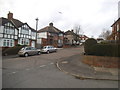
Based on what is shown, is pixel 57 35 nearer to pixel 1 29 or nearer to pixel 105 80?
pixel 1 29

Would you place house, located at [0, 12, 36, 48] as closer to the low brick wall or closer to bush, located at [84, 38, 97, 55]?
bush, located at [84, 38, 97, 55]

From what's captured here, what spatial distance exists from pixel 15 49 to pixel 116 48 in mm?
17286

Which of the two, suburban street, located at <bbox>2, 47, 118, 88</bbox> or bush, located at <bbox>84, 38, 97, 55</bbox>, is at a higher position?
bush, located at <bbox>84, 38, 97, 55</bbox>

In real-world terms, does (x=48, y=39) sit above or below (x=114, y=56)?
above

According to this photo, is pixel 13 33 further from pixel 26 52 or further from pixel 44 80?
pixel 44 80

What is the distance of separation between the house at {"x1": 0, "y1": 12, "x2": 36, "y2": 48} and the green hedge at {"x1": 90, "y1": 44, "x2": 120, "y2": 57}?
2030cm

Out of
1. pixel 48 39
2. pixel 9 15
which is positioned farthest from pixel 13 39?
pixel 48 39

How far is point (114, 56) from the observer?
458 inches

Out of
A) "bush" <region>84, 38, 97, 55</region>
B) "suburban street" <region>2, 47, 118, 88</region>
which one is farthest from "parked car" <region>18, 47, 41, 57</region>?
"bush" <region>84, 38, 97, 55</region>

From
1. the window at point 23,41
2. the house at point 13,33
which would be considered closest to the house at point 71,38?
the house at point 13,33

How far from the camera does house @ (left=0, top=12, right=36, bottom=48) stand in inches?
1041

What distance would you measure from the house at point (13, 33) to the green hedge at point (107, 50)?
20305 mm

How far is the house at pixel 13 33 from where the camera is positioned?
86.7ft

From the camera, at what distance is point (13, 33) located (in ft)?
94.7
